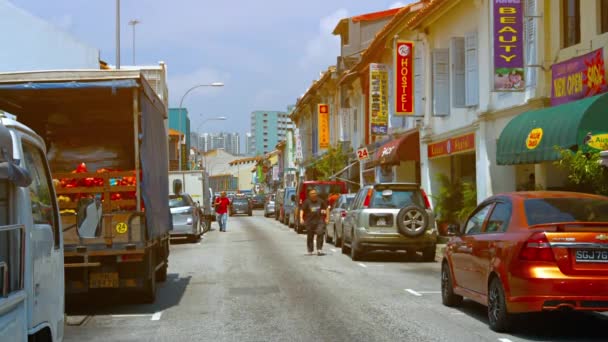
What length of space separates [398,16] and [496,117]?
9909 mm

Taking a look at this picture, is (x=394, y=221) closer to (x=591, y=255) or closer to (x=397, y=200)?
(x=397, y=200)

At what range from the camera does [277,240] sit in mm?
28156

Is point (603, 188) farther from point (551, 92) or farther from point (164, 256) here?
point (164, 256)

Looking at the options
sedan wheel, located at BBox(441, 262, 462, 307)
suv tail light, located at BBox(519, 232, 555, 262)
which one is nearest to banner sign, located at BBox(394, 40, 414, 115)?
sedan wheel, located at BBox(441, 262, 462, 307)

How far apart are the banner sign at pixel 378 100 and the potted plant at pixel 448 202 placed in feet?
26.9

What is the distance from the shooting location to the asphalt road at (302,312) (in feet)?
29.3

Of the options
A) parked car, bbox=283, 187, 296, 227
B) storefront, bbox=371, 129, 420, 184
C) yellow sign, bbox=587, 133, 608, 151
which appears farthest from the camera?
parked car, bbox=283, 187, 296, 227

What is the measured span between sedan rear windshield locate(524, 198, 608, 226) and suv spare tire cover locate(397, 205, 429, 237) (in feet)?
30.0

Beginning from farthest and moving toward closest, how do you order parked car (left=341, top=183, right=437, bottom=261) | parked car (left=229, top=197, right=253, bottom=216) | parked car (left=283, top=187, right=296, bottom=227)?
parked car (left=229, top=197, right=253, bottom=216)
parked car (left=283, top=187, right=296, bottom=227)
parked car (left=341, top=183, right=437, bottom=261)

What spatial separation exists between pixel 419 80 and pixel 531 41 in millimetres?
10150

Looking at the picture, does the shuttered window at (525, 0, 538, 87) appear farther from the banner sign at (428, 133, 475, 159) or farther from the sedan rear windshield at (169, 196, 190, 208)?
the sedan rear windshield at (169, 196, 190, 208)

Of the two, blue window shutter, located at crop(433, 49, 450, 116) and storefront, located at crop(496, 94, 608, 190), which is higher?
blue window shutter, located at crop(433, 49, 450, 116)

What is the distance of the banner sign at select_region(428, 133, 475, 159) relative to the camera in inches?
941

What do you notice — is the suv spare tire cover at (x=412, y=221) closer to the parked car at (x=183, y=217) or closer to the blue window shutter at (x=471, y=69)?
the blue window shutter at (x=471, y=69)
